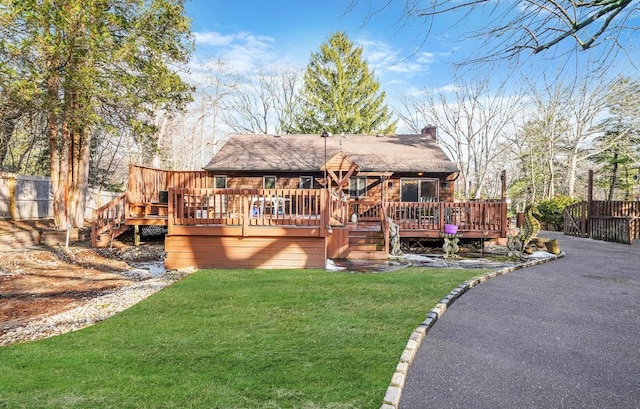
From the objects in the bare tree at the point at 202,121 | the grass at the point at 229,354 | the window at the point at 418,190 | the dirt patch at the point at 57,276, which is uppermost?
the bare tree at the point at 202,121

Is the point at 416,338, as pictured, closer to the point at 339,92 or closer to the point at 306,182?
the point at 306,182

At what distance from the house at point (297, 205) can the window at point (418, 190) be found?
0.14 ft

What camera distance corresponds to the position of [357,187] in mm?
16047

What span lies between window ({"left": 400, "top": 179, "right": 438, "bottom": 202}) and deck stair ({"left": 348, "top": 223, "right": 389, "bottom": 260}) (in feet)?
18.6

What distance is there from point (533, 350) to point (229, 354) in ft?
10.5

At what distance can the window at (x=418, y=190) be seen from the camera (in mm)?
15602

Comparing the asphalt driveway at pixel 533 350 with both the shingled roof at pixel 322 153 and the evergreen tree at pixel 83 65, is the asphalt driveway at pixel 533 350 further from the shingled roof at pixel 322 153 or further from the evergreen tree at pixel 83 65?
the evergreen tree at pixel 83 65

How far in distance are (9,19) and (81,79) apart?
6.63 feet

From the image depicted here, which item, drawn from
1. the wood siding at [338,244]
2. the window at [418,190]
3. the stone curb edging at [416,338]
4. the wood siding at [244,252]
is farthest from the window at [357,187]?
the stone curb edging at [416,338]

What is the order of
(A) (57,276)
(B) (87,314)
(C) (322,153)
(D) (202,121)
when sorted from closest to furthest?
(B) (87,314), (A) (57,276), (C) (322,153), (D) (202,121)

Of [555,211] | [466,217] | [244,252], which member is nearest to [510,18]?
[244,252]

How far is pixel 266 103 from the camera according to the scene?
34.9 meters

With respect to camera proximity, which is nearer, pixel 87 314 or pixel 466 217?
pixel 87 314

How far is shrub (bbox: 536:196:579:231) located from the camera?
2002cm
